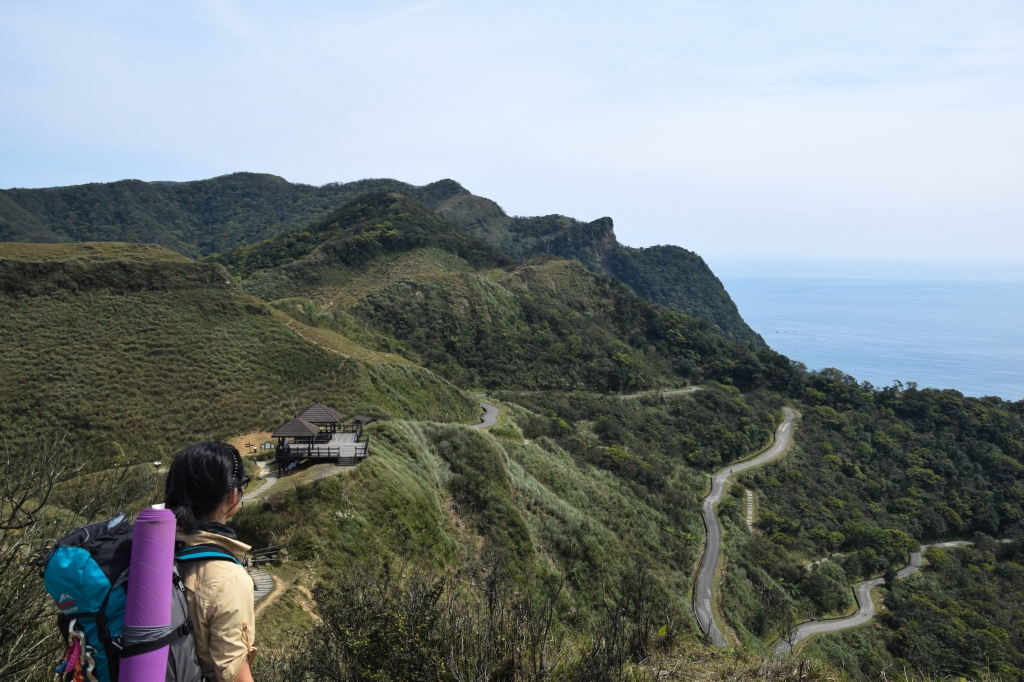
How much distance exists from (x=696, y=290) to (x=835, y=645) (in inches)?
4062

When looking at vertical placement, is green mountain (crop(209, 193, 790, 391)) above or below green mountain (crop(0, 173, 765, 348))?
below

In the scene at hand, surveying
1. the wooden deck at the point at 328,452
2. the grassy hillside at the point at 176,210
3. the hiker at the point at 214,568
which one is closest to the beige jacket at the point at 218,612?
the hiker at the point at 214,568

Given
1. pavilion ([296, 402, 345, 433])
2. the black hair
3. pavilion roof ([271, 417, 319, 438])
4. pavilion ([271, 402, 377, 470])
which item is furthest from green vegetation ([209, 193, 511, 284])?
the black hair

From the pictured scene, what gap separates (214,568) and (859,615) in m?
35.4

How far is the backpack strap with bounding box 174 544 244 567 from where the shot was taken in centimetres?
233

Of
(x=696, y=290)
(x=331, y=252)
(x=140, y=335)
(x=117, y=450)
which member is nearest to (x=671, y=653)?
(x=117, y=450)

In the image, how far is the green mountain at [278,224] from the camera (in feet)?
357

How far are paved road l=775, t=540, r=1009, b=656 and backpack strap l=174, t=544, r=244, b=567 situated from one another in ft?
82.5

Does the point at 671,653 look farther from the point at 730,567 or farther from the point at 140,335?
the point at 140,335

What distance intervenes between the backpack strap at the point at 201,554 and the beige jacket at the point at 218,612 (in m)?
0.02

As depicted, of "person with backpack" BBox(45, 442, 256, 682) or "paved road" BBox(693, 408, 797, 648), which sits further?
"paved road" BBox(693, 408, 797, 648)

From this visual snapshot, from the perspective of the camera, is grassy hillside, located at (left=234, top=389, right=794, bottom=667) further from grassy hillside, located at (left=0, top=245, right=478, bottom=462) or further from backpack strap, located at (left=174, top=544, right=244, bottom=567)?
grassy hillside, located at (left=0, top=245, right=478, bottom=462)

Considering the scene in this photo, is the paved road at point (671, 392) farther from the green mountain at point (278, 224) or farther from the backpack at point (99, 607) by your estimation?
the green mountain at point (278, 224)

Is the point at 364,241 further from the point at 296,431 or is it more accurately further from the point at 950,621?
the point at 950,621
